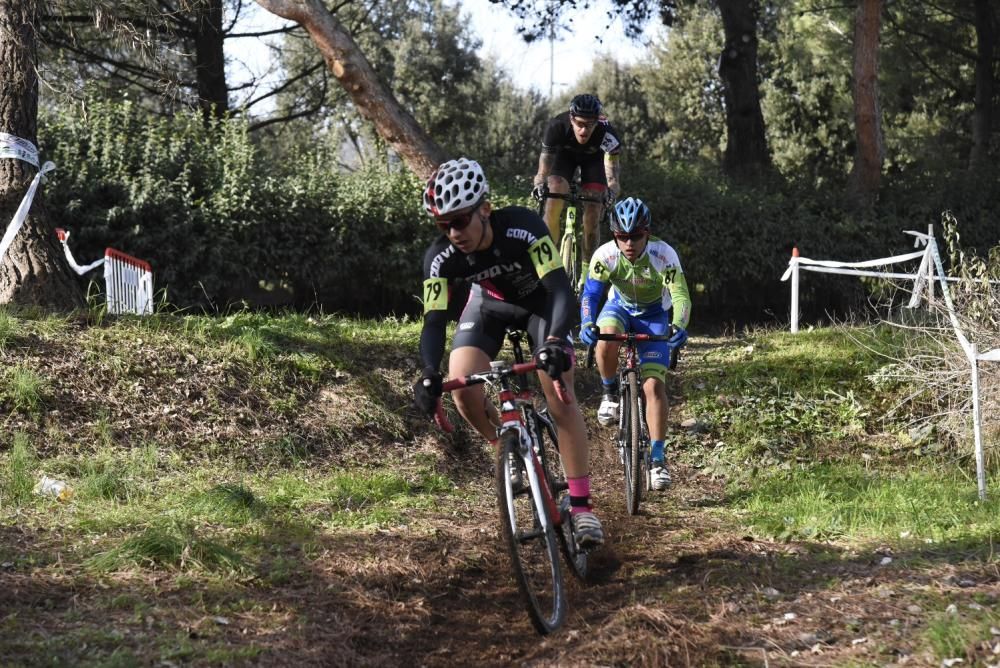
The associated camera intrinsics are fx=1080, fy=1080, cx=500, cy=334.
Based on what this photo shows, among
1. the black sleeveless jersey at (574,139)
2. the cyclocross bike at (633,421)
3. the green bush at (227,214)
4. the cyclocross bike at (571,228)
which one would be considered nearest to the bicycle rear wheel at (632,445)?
the cyclocross bike at (633,421)


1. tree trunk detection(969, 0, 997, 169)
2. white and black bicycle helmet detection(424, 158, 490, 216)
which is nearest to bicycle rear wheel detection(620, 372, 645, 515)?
white and black bicycle helmet detection(424, 158, 490, 216)

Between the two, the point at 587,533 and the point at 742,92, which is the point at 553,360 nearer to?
the point at 587,533

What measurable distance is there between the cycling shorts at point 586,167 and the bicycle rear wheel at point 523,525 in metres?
5.61

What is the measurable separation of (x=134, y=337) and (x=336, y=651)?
503 centimetres

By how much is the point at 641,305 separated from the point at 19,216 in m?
5.49

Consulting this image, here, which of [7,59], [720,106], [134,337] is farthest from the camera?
[720,106]

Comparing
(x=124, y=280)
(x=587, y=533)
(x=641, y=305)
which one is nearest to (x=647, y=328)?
(x=641, y=305)

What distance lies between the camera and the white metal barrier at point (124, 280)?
35.5 ft

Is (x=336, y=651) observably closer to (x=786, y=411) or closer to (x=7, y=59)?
(x=786, y=411)

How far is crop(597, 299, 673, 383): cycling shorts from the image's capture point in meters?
7.38

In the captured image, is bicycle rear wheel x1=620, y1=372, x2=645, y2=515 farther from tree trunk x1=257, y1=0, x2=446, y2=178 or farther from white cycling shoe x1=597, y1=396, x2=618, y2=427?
tree trunk x1=257, y1=0, x2=446, y2=178

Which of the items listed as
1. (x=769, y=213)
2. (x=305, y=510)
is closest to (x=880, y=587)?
(x=305, y=510)

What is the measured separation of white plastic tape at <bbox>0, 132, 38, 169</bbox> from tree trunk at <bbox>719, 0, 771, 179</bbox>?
46.4ft

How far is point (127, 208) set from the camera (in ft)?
44.5
